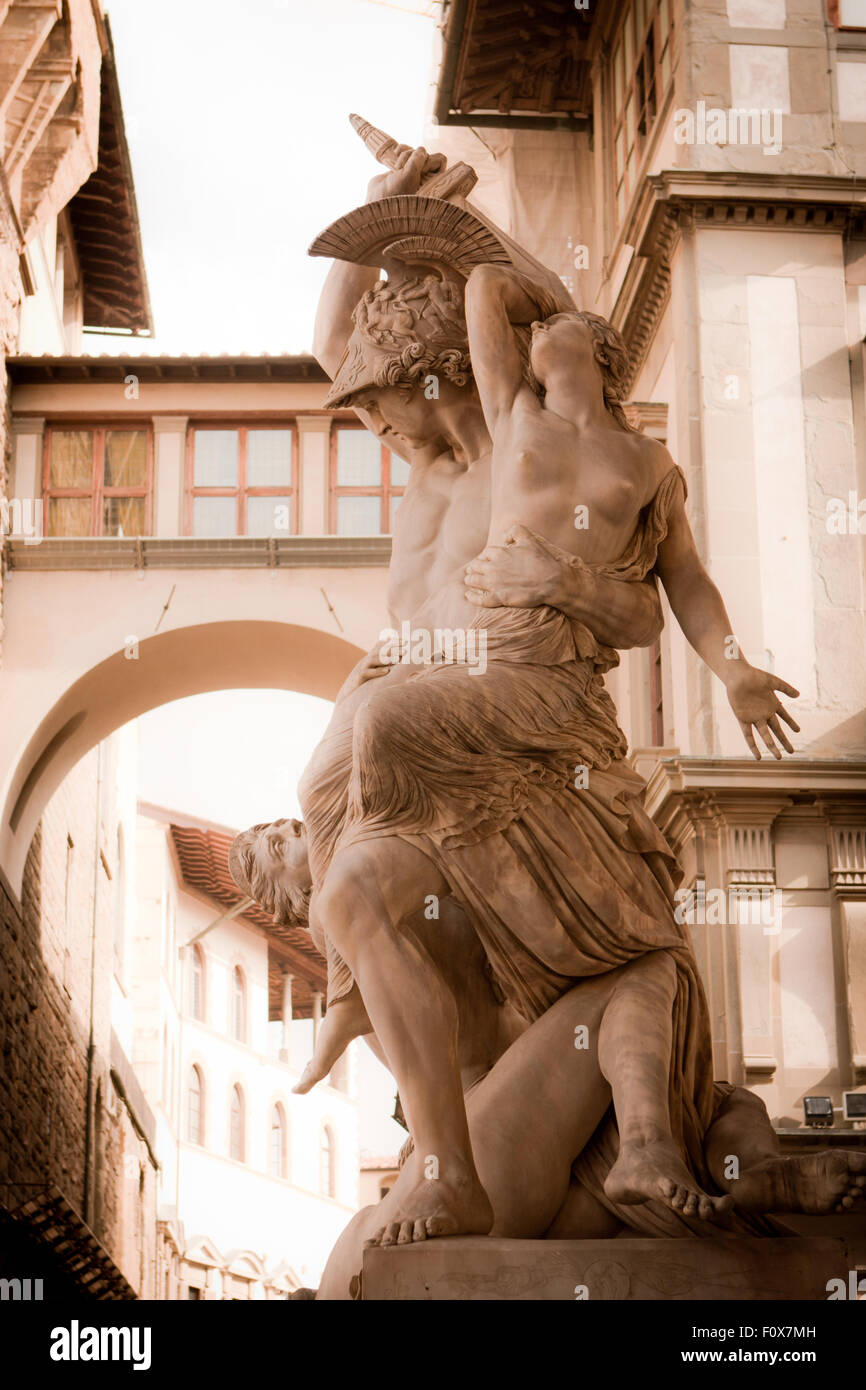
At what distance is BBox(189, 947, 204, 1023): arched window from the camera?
48.2 metres

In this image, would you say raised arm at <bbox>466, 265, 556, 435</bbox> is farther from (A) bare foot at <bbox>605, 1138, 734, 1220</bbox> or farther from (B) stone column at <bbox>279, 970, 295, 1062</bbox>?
(B) stone column at <bbox>279, 970, 295, 1062</bbox>

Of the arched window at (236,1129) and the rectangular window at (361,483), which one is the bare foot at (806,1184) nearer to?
the rectangular window at (361,483)

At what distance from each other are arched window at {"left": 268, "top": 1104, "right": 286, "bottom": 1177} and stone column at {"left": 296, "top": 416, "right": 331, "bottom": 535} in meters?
29.1

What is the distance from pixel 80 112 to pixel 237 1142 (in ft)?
91.7

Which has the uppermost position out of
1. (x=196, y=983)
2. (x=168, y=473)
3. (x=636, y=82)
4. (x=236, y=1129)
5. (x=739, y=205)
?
(x=636, y=82)

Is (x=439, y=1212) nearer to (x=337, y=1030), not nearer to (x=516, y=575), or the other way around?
(x=337, y=1030)

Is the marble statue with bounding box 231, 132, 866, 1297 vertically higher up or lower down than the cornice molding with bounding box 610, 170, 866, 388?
lower down

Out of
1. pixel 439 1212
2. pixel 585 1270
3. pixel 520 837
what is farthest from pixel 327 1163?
pixel 585 1270

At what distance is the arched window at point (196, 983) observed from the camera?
1900 inches

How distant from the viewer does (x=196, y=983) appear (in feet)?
159

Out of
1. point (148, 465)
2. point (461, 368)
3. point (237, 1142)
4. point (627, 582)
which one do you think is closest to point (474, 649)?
point (627, 582)

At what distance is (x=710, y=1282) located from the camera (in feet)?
12.1

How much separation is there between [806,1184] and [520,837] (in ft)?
2.80

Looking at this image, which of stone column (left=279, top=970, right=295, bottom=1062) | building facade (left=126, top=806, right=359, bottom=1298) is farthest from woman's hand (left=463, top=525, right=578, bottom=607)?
stone column (left=279, top=970, right=295, bottom=1062)
